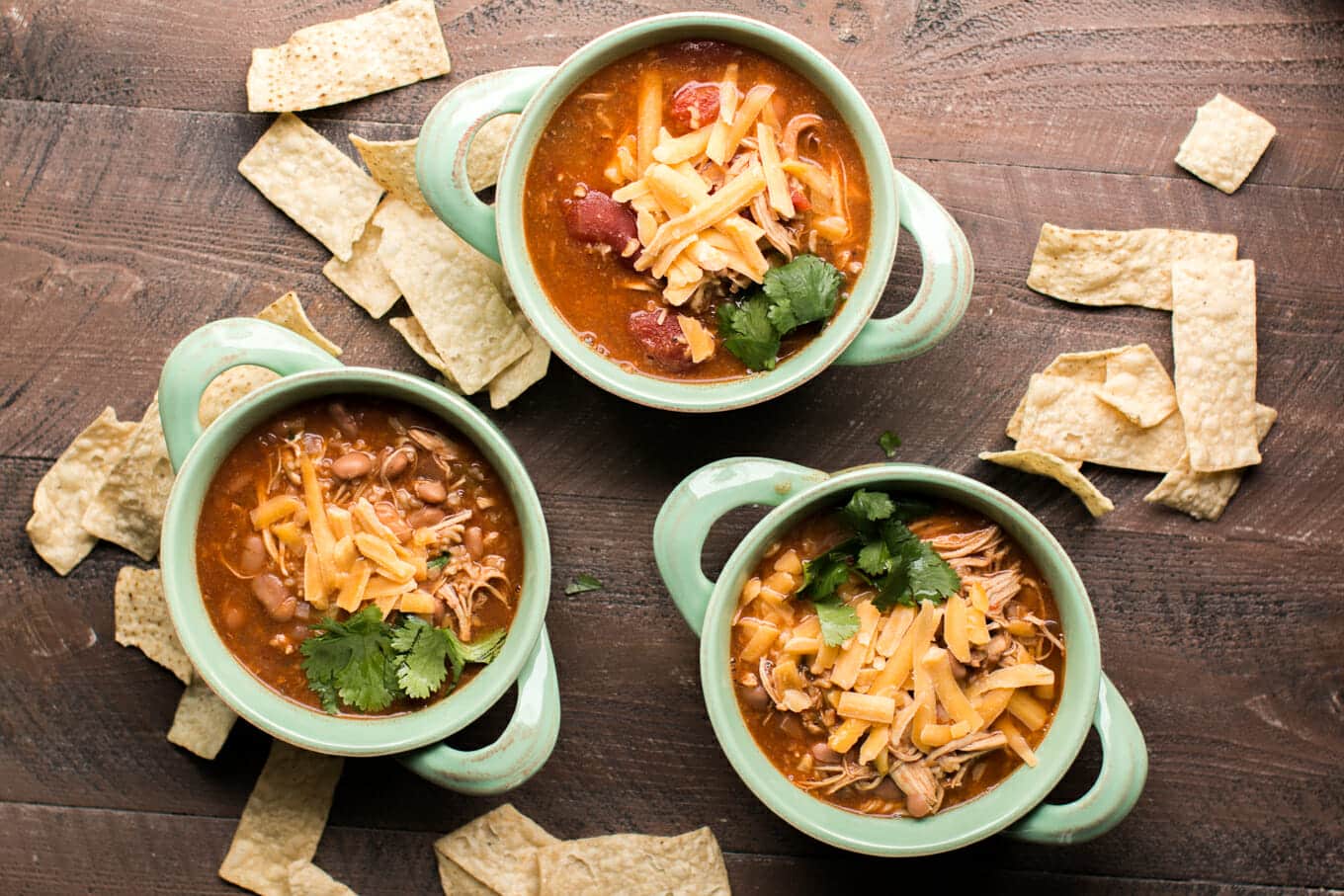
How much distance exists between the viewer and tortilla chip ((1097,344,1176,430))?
254cm

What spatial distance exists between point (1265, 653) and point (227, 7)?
9.06 feet

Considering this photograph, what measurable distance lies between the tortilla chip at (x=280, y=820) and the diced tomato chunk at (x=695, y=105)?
1.57 metres

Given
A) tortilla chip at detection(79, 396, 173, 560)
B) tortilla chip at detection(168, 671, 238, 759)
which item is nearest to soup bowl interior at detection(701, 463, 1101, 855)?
tortilla chip at detection(168, 671, 238, 759)

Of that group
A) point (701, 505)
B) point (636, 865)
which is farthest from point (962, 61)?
point (636, 865)

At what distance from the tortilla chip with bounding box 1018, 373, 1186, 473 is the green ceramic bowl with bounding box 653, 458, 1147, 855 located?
0.34m

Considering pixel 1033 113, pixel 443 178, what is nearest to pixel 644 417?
pixel 443 178

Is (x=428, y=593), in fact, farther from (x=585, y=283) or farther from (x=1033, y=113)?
(x=1033, y=113)

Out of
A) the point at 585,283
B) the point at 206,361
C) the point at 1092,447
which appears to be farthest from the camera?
the point at 1092,447

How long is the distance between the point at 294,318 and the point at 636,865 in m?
1.41

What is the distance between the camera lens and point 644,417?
259 centimetres

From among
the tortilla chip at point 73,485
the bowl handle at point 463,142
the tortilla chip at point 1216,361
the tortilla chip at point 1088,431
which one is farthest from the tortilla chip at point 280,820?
the tortilla chip at point 1216,361

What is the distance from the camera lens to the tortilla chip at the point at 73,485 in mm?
2555

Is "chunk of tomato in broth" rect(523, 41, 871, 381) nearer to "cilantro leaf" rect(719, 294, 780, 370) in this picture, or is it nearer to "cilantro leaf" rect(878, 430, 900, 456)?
"cilantro leaf" rect(719, 294, 780, 370)

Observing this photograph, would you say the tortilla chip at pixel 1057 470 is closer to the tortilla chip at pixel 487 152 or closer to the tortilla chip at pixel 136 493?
the tortilla chip at pixel 487 152
